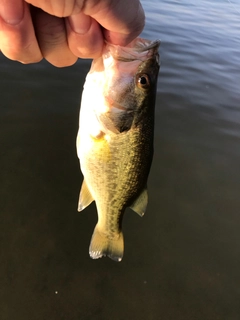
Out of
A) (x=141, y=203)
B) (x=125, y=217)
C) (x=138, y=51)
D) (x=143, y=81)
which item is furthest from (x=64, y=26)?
(x=125, y=217)

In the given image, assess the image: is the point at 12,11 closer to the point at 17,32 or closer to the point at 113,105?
the point at 17,32

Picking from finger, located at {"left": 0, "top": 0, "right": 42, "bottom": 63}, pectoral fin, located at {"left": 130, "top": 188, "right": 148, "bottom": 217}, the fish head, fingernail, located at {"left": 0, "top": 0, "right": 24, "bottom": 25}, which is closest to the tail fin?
pectoral fin, located at {"left": 130, "top": 188, "right": 148, "bottom": 217}

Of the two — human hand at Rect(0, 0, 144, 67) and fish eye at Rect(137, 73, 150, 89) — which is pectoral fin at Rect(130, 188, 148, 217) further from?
human hand at Rect(0, 0, 144, 67)

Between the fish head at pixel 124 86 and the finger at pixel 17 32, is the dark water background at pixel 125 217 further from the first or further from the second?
the finger at pixel 17 32

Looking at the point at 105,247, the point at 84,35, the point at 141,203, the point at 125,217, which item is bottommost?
the point at 125,217

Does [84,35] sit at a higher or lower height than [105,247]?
higher

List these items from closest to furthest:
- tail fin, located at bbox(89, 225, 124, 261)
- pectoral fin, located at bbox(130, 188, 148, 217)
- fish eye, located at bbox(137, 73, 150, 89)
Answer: fish eye, located at bbox(137, 73, 150, 89) < pectoral fin, located at bbox(130, 188, 148, 217) < tail fin, located at bbox(89, 225, 124, 261)
